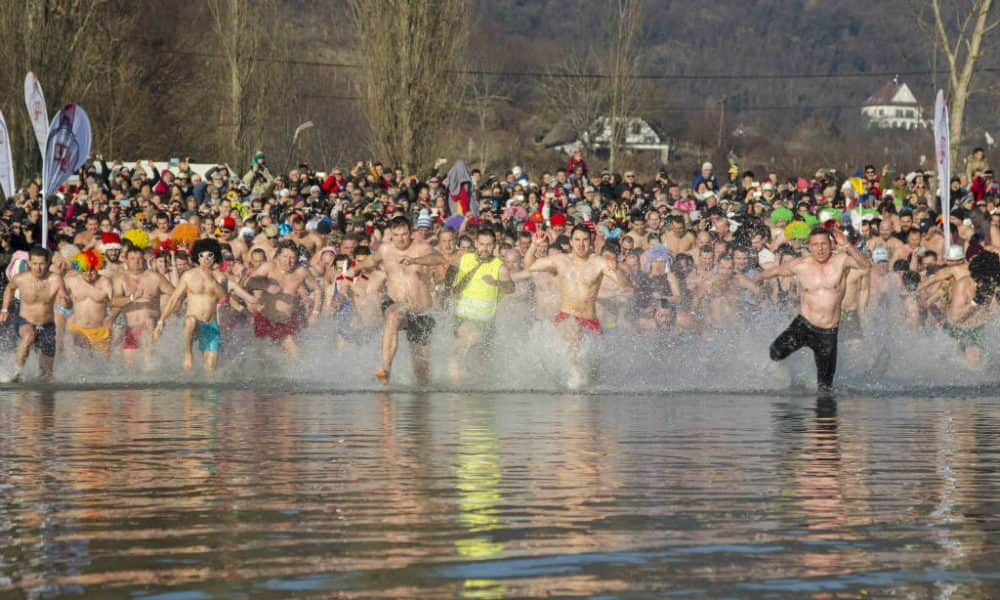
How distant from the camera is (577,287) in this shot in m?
15.8

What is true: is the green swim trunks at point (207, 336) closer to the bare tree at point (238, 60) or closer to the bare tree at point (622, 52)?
the bare tree at point (238, 60)

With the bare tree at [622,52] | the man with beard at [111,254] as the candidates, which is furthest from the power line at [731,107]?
→ the man with beard at [111,254]

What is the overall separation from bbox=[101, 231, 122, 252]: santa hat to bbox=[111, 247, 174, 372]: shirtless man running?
26.4 inches

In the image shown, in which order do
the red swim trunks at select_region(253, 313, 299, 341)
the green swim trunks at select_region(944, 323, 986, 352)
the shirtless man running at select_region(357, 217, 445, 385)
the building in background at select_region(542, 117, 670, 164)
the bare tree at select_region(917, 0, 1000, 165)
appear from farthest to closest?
the building in background at select_region(542, 117, 670, 164) → the bare tree at select_region(917, 0, 1000, 165) → the red swim trunks at select_region(253, 313, 299, 341) → the green swim trunks at select_region(944, 323, 986, 352) → the shirtless man running at select_region(357, 217, 445, 385)

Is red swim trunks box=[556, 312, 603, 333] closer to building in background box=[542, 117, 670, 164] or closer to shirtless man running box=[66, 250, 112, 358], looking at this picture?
shirtless man running box=[66, 250, 112, 358]

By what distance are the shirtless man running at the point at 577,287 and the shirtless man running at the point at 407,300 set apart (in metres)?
1.03

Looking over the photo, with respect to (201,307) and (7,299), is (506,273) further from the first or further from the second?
(7,299)

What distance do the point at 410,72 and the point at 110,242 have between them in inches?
602

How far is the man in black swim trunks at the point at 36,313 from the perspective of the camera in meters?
17.1

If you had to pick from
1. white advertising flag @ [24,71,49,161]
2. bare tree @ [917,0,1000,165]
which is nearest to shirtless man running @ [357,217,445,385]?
white advertising flag @ [24,71,49,161]

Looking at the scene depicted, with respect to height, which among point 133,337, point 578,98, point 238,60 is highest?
point 578,98

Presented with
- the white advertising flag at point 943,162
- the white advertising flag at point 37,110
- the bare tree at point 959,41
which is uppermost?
the bare tree at point 959,41

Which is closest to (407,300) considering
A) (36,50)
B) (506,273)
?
(506,273)

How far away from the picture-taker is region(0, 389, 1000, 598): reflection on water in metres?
6.34
